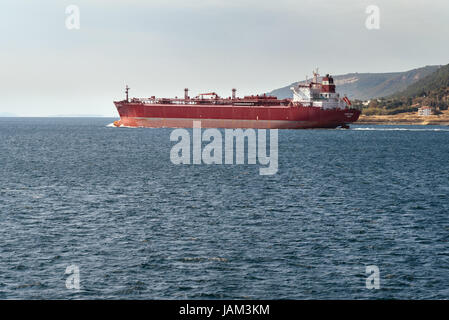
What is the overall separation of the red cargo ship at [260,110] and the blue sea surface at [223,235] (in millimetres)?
66793

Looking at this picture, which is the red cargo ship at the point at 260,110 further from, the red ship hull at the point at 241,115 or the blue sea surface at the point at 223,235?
the blue sea surface at the point at 223,235

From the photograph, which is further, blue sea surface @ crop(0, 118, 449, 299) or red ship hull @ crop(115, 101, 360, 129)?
red ship hull @ crop(115, 101, 360, 129)

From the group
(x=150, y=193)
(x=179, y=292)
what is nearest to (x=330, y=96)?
(x=150, y=193)

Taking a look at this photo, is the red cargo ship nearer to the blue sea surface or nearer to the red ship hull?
the red ship hull

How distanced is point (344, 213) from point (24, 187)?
82.9 ft

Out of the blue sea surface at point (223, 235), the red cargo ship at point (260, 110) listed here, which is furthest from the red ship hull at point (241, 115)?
the blue sea surface at point (223, 235)

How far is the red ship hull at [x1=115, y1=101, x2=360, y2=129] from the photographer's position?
116875mm

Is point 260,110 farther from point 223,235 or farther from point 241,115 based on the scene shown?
point 223,235

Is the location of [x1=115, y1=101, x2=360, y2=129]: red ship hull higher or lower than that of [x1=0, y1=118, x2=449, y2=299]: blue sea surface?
higher

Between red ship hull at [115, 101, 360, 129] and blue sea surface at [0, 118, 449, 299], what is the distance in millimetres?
66429

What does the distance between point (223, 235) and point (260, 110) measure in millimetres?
92762

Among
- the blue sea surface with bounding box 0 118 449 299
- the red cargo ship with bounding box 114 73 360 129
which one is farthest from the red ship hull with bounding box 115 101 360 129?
the blue sea surface with bounding box 0 118 449 299

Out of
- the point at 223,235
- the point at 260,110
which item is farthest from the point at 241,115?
the point at 223,235
